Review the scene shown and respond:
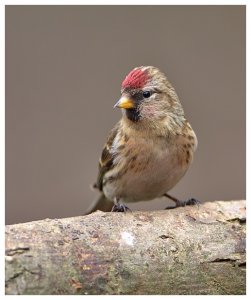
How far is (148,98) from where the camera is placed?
3371mm

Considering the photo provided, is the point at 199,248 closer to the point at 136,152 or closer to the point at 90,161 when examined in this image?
the point at 136,152

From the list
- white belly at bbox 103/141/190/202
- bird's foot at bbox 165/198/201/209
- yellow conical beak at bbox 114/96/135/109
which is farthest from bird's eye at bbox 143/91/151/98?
bird's foot at bbox 165/198/201/209

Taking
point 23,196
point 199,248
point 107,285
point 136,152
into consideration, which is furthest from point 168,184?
point 23,196

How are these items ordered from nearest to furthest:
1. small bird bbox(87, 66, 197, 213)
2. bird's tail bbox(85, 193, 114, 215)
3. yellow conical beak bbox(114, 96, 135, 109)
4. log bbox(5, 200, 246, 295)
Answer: log bbox(5, 200, 246, 295) → yellow conical beak bbox(114, 96, 135, 109) → small bird bbox(87, 66, 197, 213) → bird's tail bbox(85, 193, 114, 215)

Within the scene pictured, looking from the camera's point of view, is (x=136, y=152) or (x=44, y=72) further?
(x=44, y=72)

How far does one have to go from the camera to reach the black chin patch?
3.35 m

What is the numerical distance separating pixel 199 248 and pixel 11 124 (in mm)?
3023

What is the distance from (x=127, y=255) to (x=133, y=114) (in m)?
0.95

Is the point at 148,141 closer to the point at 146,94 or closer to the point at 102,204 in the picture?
the point at 146,94

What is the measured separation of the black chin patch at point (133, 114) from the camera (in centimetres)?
335

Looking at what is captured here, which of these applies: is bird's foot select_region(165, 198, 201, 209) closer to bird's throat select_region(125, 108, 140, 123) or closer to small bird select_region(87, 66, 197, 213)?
small bird select_region(87, 66, 197, 213)

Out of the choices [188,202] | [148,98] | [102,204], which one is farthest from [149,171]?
[102,204]

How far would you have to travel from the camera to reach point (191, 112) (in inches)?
224

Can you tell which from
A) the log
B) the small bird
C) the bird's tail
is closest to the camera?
the log
